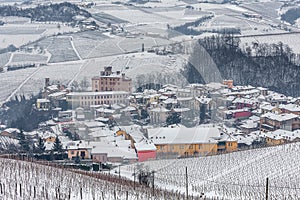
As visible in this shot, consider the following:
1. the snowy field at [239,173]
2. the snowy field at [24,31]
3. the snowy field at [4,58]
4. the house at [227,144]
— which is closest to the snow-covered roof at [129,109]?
the house at [227,144]

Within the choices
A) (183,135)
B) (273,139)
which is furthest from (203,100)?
(183,135)

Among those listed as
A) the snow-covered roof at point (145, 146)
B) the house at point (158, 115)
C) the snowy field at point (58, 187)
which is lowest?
the house at point (158, 115)

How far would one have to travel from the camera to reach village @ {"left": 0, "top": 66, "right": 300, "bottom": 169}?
195 inches

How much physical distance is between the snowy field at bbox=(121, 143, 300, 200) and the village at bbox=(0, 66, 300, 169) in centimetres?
25

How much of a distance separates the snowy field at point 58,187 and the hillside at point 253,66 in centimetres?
395

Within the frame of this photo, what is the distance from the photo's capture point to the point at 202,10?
45.4 ft

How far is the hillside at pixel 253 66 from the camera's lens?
8094mm

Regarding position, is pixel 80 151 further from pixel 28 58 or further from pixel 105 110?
pixel 28 58

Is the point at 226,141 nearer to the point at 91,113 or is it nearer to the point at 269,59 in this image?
the point at 91,113

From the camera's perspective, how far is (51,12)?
12914 mm

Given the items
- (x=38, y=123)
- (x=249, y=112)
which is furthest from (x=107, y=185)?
(x=249, y=112)

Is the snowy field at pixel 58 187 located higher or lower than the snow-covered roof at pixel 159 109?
higher

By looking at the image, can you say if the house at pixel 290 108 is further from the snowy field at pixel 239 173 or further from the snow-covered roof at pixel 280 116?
the snowy field at pixel 239 173

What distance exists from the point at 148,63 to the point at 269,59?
6.00 ft
